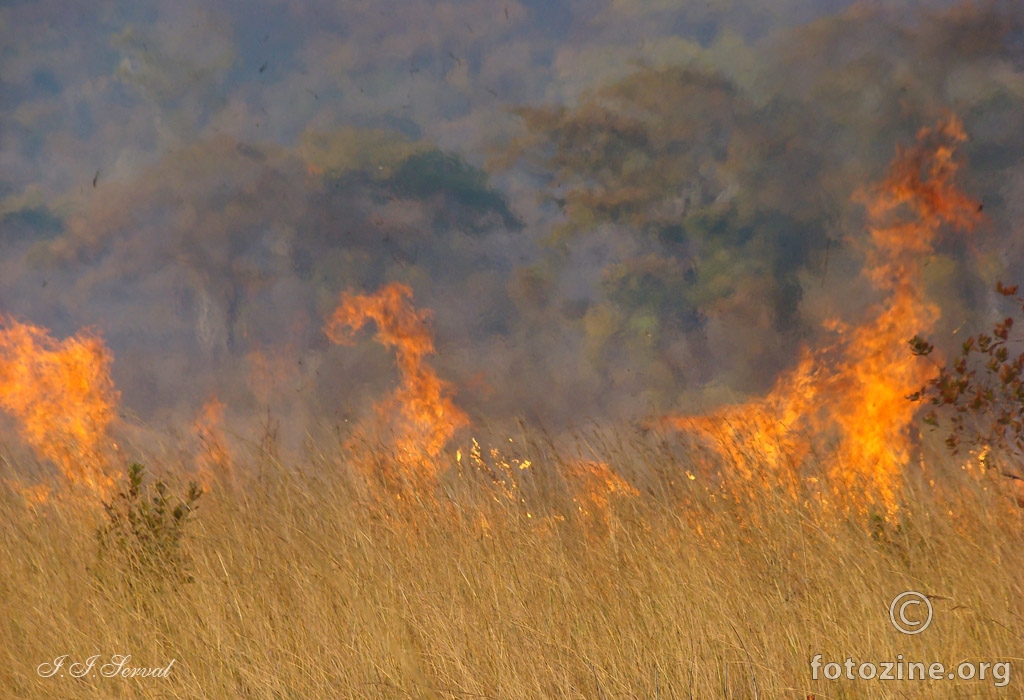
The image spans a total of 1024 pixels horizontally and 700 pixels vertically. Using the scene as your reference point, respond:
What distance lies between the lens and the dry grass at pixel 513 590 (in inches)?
122

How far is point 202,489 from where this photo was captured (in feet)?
15.4

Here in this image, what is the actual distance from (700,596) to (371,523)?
73.6 inches

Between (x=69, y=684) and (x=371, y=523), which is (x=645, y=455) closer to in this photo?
(x=371, y=523)

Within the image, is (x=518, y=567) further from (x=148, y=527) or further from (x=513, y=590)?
(x=148, y=527)
